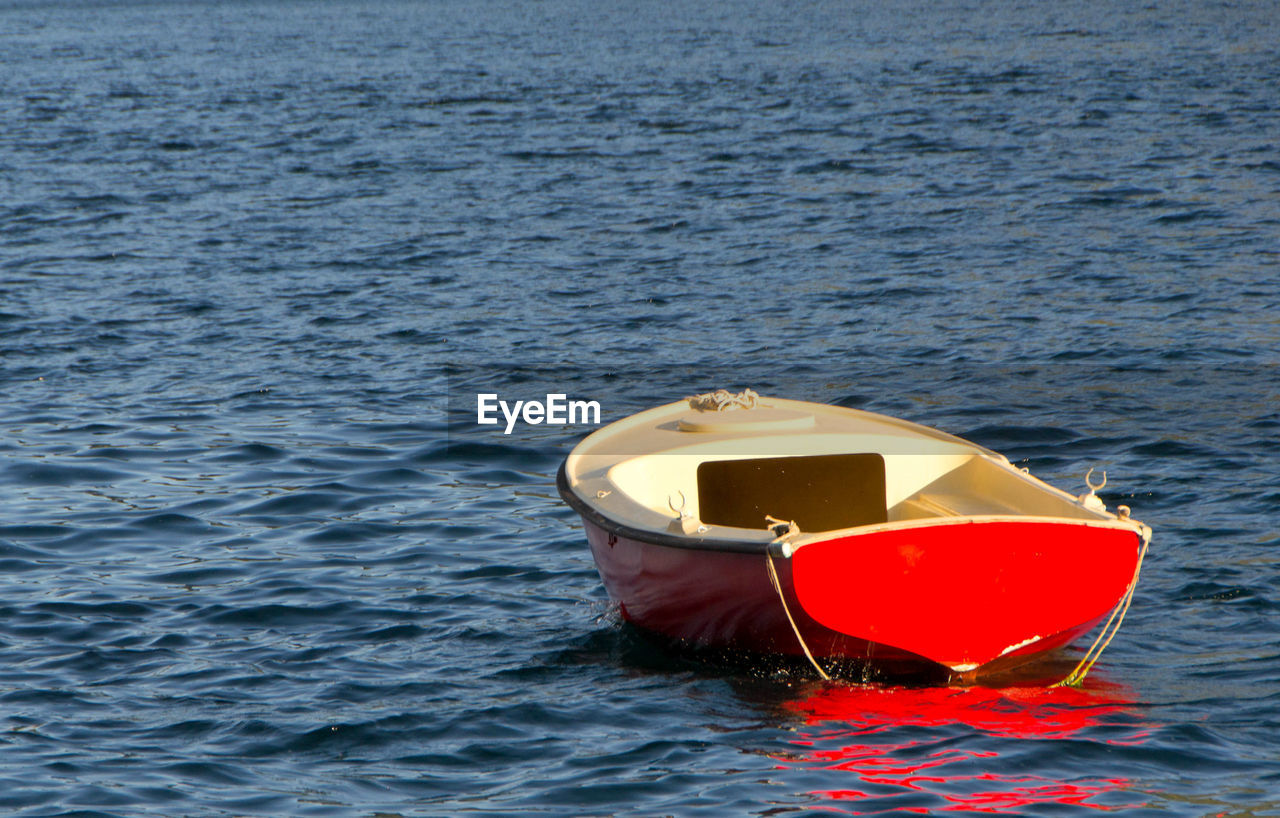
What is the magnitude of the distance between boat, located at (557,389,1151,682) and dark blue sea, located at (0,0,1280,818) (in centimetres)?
31

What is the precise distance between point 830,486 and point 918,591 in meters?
2.26

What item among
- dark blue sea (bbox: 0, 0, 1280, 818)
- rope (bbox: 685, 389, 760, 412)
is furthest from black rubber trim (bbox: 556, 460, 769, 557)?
rope (bbox: 685, 389, 760, 412)

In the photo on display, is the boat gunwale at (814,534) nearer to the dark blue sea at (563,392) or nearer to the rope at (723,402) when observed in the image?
the dark blue sea at (563,392)

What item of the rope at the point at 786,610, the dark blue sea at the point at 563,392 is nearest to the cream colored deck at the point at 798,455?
the dark blue sea at the point at 563,392

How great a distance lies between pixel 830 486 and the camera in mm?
10188

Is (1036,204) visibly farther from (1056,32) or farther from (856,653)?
(1056,32)

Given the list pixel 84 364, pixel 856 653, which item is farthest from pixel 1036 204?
pixel 856 653

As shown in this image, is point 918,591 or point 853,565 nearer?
point 853,565

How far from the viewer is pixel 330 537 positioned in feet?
38.9

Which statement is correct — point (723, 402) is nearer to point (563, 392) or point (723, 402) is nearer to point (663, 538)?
point (663, 538)

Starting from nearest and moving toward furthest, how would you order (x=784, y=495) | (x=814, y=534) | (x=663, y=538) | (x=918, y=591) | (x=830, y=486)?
(x=814, y=534), (x=918, y=591), (x=663, y=538), (x=784, y=495), (x=830, y=486)

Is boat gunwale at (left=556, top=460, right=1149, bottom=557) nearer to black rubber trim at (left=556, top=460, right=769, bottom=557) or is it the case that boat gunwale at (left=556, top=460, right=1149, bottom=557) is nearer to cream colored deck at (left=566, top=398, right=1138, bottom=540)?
black rubber trim at (left=556, top=460, right=769, bottom=557)

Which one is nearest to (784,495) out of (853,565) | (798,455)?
(798,455)

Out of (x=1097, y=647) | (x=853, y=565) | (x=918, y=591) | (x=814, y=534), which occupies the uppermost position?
(x=814, y=534)
